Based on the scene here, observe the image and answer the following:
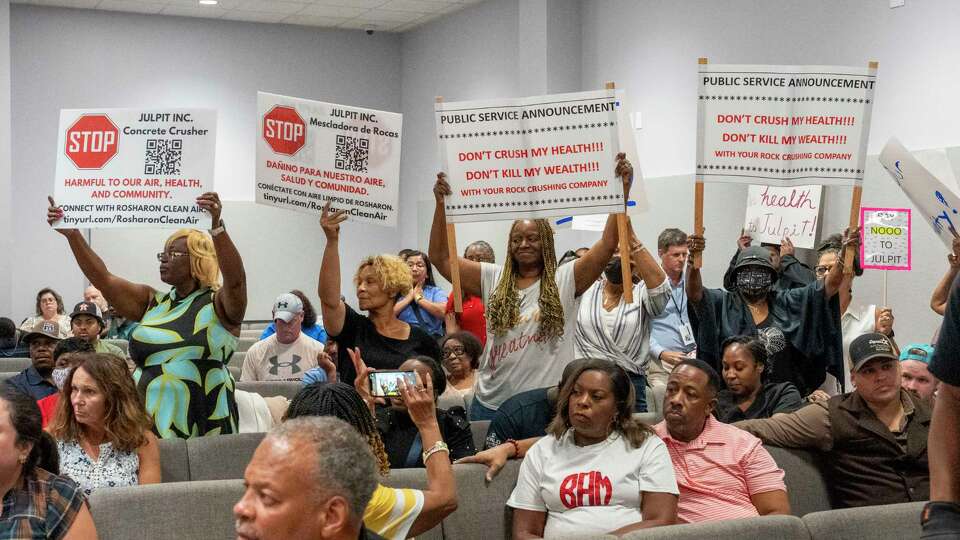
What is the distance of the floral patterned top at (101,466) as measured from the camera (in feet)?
13.1

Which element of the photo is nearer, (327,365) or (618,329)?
(327,365)

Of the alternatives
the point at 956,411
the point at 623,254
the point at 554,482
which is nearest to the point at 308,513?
the point at 956,411

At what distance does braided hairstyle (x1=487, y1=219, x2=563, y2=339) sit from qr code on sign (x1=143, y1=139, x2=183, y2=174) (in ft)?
5.44

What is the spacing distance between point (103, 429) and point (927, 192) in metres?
2.91

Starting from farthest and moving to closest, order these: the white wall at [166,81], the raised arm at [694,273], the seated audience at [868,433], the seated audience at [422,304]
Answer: the white wall at [166,81]
the seated audience at [422,304]
the raised arm at [694,273]
the seated audience at [868,433]

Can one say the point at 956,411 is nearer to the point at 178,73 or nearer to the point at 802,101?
the point at 802,101

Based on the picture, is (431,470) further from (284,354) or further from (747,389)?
(284,354)

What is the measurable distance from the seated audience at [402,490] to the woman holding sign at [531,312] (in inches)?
53.6

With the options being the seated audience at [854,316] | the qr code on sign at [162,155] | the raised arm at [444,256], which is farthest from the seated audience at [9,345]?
the seated audience at [854,316]

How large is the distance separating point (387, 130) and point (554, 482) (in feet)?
7.25

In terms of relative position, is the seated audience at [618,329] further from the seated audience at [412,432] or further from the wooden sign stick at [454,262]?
the seated audience at [412,432]

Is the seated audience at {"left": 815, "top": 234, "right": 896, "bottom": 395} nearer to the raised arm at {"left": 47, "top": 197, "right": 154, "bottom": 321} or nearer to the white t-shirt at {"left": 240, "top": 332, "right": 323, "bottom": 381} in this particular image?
the white t-shirt at {"left": 240, "top": 332, "right": 323, "bottom": 381}

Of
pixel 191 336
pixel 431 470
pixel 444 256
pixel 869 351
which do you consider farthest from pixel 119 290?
pixel 869 351

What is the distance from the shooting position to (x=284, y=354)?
737 cm
